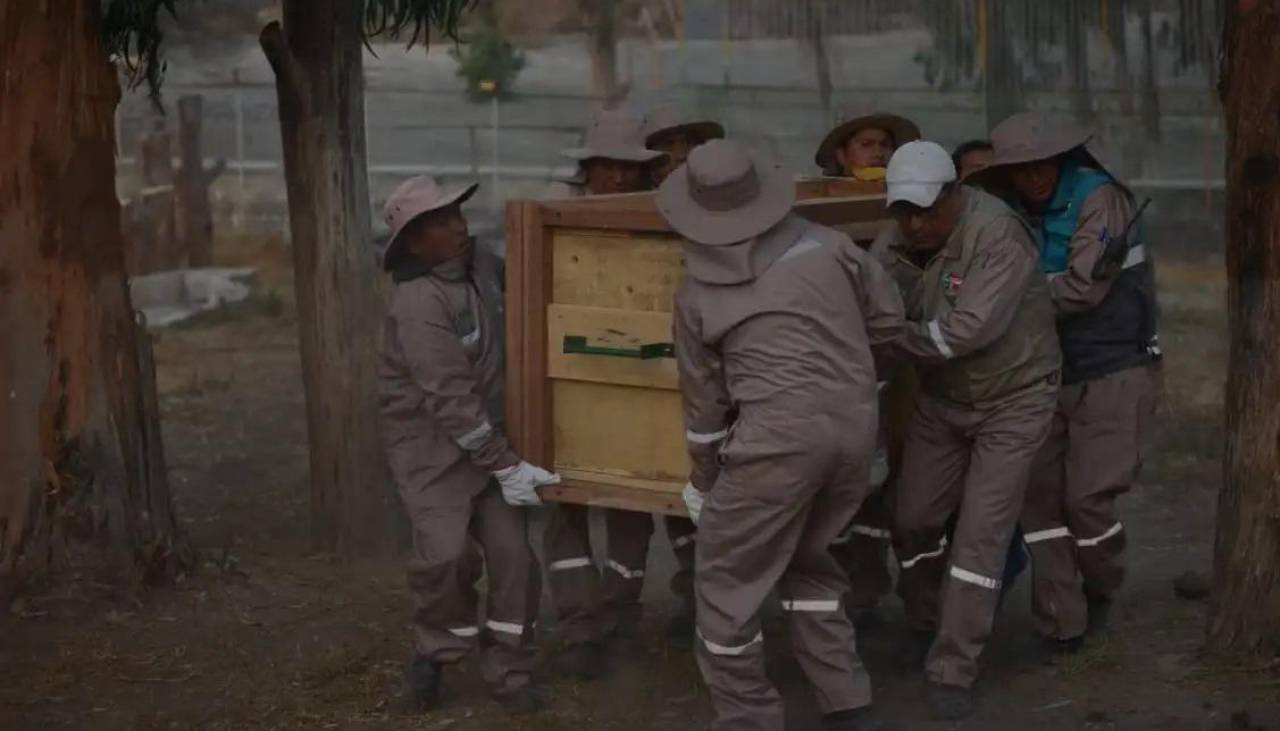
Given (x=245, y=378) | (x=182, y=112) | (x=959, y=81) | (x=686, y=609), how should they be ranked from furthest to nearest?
1. (x=182, y=112)
2. (x=959, y=81)
3. (x=245, y=378)
4. (x=686, y=609)

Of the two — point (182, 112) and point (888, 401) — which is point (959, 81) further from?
point (888, 401)

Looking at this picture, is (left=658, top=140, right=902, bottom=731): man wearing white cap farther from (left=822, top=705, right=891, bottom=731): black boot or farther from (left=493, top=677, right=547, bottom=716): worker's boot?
(left=493, top=677, right=547, bottom=716): worker's boot

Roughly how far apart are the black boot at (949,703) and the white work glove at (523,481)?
4.45ft

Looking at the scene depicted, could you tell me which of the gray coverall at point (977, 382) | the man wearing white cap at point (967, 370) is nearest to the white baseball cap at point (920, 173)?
the man wearing white cap at point (967, 370)

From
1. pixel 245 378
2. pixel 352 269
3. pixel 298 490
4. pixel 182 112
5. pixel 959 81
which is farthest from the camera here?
pixel 182 112

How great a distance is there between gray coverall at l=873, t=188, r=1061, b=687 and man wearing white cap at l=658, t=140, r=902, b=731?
0.37 m

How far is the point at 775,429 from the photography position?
573 cm

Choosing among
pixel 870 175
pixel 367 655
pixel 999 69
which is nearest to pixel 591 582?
pixel 367 655

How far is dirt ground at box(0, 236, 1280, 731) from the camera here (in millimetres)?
6637

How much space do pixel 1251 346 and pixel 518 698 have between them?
2.60 metres

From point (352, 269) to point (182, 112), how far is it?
34.6ft

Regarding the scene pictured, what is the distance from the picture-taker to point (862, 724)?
616cm

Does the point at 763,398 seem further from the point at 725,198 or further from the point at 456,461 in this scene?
the point at 456,461

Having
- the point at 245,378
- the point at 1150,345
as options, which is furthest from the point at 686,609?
the point at 245,378
